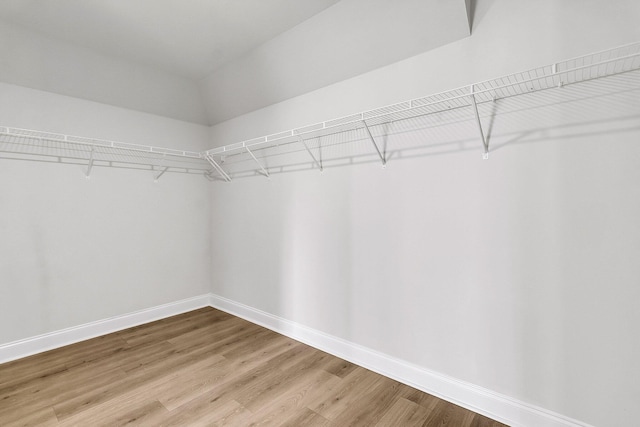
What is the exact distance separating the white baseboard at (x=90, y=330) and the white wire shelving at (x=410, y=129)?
134 centimetres

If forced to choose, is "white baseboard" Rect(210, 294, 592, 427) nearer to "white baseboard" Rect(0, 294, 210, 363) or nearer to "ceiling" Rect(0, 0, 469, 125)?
"white baseboard" Rect(0, 294, 210, 363)

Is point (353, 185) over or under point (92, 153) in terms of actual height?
under

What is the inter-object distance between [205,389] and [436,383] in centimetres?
143

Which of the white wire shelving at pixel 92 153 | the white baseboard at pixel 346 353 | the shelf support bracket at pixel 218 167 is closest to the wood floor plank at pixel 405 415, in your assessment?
the white baseboard at pixel 346 353

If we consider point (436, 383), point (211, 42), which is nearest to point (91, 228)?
point (211, 42)

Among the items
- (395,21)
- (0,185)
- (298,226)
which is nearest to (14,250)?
(0,185)

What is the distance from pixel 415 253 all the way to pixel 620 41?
1.36m

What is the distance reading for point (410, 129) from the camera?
6.43ft

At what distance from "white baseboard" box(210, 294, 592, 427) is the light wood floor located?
5 cm

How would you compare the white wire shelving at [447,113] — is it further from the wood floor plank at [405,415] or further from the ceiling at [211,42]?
the wood floor plank at [405,415]

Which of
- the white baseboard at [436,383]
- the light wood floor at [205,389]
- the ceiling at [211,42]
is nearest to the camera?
the white baseboard at [436,383]

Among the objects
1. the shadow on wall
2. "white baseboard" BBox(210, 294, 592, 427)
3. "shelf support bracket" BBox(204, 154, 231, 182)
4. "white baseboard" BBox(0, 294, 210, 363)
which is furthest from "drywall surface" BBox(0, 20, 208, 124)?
"white baseboard" BBox(210, 294, 592, 427)

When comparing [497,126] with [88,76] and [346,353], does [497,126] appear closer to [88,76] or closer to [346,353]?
[346,353]

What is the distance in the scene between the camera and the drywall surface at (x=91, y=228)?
2.35m
